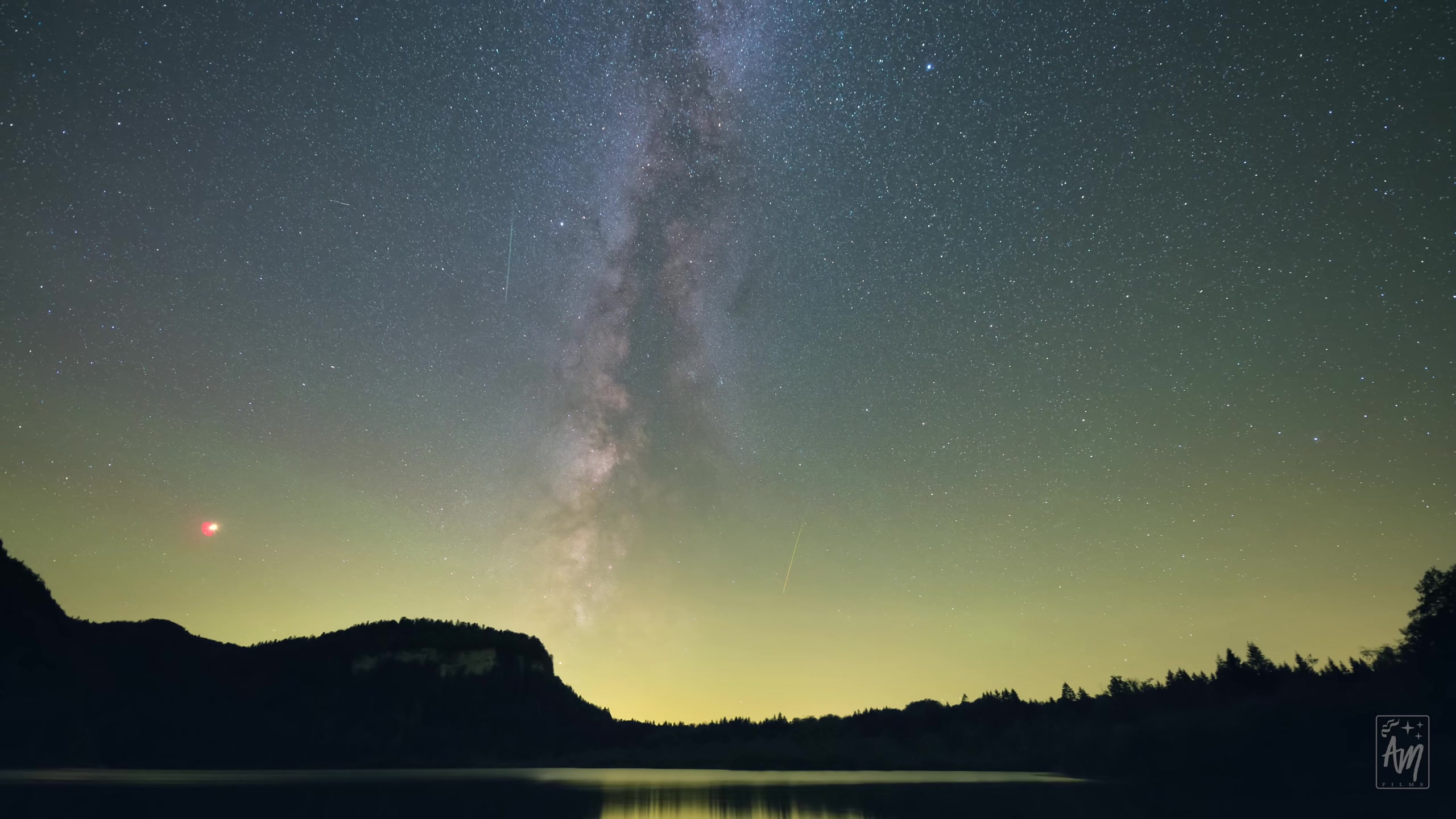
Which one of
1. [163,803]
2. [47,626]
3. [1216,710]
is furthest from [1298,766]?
[47,626]

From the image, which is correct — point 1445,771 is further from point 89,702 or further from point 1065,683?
point 89,702

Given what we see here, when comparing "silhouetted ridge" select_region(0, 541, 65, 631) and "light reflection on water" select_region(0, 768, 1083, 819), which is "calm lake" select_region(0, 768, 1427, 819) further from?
"silhouetted ridge" select_region(0, 541, 65, 631)

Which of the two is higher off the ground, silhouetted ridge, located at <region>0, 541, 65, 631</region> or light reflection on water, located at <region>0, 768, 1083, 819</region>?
silhouetted ridge, located at <region>0, 541, 65, 631</region>

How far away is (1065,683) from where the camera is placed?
16862cm

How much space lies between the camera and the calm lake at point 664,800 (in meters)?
43.9

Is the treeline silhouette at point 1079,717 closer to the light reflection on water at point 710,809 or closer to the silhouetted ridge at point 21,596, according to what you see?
the silhouetted ridge at point 21,596

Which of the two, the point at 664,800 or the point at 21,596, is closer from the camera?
the point at 664,800

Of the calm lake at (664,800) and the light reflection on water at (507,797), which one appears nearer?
the calm lake at (664,800)

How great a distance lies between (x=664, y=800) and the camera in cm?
6512

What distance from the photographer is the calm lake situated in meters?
43.9

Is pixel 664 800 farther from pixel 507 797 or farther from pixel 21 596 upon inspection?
pixel 21 596

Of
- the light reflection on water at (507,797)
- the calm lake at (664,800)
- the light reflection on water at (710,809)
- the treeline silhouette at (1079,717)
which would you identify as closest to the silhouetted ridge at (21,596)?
the treeline silhouette at (1079,717)

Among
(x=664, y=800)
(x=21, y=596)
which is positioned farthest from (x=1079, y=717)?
(x=21, y=596)

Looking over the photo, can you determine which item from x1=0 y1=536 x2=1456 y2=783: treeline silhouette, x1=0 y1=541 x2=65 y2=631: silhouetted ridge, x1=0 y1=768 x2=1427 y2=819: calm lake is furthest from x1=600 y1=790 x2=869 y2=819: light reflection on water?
x1=0 y1=541 x2=65 y2=631: silhouetted ridge
